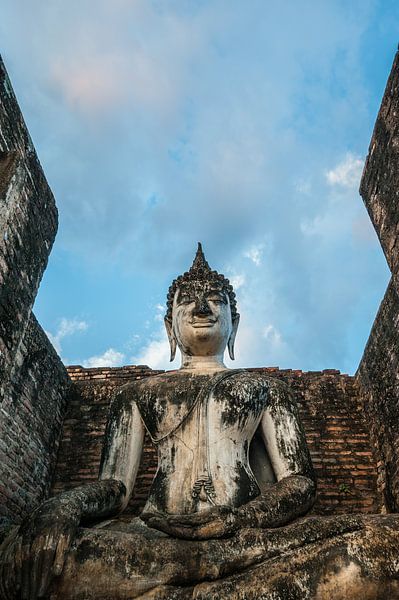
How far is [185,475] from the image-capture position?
10.2 feet

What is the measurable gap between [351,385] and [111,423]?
484 cm

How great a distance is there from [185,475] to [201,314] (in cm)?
119

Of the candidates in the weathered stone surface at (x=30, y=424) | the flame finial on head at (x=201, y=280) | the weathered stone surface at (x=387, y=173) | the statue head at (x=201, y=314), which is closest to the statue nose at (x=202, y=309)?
Answer: the statue head at (x=201, y=314)

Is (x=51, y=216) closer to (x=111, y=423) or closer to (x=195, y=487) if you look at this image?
(x=111, y=423)

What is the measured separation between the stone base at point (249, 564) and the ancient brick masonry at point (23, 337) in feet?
7.09

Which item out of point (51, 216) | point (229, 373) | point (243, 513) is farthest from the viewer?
point (51, 216)

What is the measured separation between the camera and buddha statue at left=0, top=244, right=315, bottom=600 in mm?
2133

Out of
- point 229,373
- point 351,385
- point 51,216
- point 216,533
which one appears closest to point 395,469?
point 351,385

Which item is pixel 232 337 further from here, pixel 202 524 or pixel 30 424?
pixel 30 424

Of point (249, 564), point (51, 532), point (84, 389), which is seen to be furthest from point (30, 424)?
point (249, 564)

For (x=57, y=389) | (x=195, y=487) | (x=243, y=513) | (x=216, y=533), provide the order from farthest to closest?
(x=57, y=389) < (x=195, y=487) < (x=243, y=513) < (x=216, y=533)

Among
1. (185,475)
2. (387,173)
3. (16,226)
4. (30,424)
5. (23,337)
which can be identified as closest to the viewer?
(185,475)

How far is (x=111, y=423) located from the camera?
3.53 meters

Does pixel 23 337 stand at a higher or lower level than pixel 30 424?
higher
